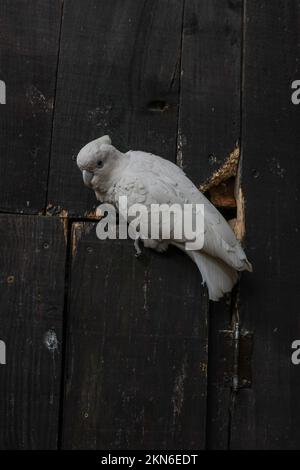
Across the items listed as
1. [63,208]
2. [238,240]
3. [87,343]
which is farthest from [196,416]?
[63,208]

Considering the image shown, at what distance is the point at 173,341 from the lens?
52.4 inches

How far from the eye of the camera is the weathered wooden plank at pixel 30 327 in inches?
50.8

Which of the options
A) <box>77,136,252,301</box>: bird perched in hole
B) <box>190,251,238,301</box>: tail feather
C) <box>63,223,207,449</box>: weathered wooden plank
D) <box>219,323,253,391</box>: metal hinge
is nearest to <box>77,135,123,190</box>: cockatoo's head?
<box>77,136,252,301</box>: bird perched in hole

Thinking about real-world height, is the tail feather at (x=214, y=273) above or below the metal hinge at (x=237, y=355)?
above

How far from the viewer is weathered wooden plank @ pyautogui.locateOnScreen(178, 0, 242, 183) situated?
138 cm

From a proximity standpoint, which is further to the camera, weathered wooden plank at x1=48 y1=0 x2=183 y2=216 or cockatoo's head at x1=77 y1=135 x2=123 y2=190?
weathered wooden plank at x1=48 y1=0 x2=183 y2=216

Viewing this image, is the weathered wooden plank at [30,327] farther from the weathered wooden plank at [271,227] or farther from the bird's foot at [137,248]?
the weathered wooden plank at [271,227]

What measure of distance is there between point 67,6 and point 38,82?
0.58ft

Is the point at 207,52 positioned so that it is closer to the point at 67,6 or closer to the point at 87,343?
the point at 67,6

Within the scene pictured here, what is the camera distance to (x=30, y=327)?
1.31 m

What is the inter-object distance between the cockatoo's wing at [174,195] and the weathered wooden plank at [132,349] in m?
0.12

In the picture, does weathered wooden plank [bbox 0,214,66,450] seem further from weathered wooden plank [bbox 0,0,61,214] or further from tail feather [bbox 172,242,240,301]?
tail feather [bbox 172,242,240,301]

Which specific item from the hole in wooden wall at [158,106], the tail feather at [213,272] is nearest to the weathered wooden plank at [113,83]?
the hole in wooden wall at [158,106]

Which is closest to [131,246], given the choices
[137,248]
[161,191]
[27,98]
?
[137,248]
